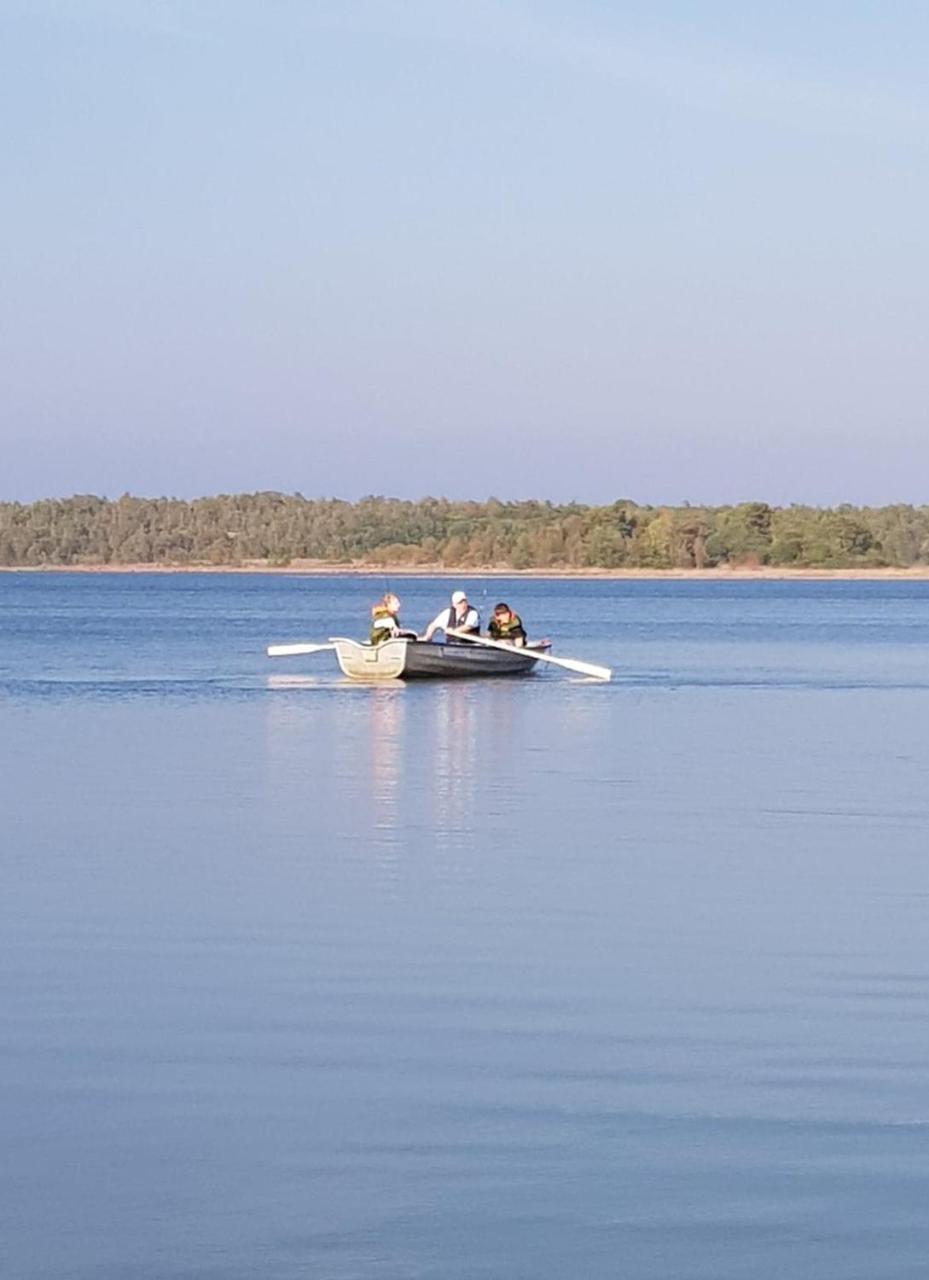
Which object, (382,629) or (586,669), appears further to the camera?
(586,669)

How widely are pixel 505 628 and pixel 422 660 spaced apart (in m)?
2.41

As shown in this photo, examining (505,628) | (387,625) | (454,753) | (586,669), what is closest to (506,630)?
(505,628)

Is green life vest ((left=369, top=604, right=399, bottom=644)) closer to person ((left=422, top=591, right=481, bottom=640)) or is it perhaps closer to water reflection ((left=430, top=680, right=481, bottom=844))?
person ((left=422, top=591, right=481, bottom=640))

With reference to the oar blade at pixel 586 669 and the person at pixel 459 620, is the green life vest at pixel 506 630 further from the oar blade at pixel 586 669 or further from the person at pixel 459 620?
the oar blade at pixel 586 669

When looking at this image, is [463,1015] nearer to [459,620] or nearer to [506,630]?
[459,620]

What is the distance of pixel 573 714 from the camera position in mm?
31922

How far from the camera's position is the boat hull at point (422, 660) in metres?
38.4

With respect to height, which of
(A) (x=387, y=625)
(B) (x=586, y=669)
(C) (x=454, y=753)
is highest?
(A) (x=387, y=625)

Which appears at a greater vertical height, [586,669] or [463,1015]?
[463,1015]

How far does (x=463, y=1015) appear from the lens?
10211mm

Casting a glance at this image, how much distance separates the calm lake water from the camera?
7.20 metres

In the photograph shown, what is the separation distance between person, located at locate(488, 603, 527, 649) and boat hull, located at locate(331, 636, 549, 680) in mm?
522

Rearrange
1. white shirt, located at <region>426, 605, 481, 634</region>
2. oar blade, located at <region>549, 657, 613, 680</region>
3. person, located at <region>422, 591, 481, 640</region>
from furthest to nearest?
oar blade, located at <region>549, 657, 613, 680</region>, white shirt, located at <region>426, 605, 481, 634</region>, person, located at <region>422, 591, 481, 640</region>

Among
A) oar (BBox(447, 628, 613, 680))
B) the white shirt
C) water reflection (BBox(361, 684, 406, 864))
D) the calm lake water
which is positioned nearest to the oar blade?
oar (BBox(447, 628, 613, 680))
